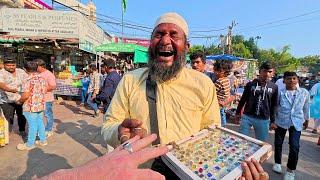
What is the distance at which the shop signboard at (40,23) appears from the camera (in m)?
13.9

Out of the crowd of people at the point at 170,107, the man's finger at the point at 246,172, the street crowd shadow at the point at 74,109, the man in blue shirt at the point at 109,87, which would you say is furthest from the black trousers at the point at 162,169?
the street crowd shadow at the point at 74,109

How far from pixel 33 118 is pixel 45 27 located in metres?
9.38

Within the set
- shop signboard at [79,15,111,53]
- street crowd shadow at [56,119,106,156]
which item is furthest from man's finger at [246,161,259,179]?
shop signboard at [79,15,111,53]

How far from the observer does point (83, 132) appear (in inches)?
303

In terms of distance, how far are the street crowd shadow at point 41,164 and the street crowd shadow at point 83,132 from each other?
0.81 metres

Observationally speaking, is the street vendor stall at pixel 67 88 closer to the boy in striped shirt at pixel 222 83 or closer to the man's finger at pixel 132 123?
the boy in striped shirt at pixel 222 83

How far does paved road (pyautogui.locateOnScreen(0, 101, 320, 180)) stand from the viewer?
505 centimetres

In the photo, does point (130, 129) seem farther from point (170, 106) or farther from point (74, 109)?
point (74, 109)

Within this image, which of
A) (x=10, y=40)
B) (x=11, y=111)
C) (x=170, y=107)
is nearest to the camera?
(x=170, y=107)

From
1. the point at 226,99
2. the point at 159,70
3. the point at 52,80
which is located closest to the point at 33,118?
the point at 52,80

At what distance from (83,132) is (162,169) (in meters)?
6.24

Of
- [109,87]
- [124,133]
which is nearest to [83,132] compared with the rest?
[109,87]

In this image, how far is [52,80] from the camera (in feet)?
23.0

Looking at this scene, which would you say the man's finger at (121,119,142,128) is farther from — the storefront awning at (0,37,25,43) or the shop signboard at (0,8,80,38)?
the shop signboard at (0,8,80,38)
